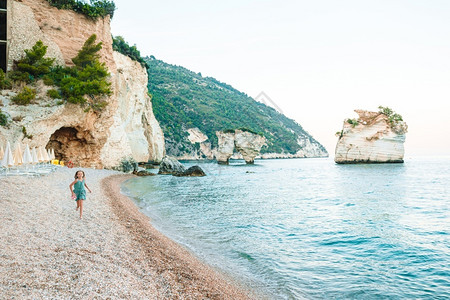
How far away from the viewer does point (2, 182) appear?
12.7 meters

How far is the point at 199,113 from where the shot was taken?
114562mm

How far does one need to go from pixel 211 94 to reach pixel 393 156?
91.4 metres

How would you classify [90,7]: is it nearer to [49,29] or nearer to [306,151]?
[49,29]

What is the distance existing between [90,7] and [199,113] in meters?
80.5

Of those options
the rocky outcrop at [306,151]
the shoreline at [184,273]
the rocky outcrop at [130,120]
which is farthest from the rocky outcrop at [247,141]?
the shoreline at [184,273]

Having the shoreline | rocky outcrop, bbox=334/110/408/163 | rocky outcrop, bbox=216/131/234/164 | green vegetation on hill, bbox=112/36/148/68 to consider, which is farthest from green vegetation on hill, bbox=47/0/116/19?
rocky outcrop, bbox=334/110/408/163

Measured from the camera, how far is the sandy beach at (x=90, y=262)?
169 inches

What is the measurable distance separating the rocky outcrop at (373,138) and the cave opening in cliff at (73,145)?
4978 centimetres

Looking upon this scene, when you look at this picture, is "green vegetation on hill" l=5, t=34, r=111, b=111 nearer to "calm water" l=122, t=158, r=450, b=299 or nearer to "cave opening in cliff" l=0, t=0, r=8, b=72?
"cave opening in cliff" l=0, t=0, r=8, b=72

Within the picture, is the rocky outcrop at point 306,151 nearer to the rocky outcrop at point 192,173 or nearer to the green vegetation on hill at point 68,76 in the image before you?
the rocky outcrop at point 192,173

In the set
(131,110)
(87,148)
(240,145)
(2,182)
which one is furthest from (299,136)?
(2,182)

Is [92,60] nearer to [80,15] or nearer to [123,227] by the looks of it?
[80,15]

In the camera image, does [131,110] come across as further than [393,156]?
No

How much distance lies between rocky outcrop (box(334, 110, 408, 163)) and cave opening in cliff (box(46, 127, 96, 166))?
49.8 m
